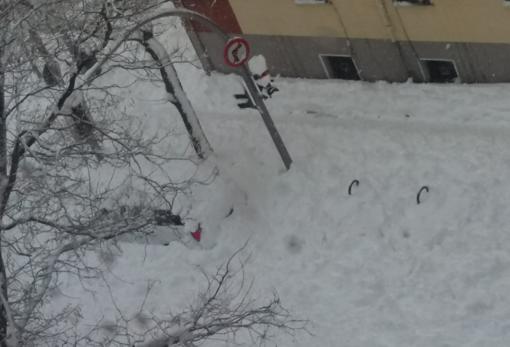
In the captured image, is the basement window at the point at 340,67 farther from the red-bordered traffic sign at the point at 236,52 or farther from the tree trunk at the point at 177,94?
the red-bordered traffic sign at the point at 236,52

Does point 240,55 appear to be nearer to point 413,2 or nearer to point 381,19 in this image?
point 381,19

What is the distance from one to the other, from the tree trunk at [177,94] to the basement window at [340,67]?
3.25 metres

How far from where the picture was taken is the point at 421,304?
15.5m

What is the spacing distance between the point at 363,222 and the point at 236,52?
3.80 meters

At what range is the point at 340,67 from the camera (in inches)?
812

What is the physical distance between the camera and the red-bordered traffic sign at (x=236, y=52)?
1611 cm

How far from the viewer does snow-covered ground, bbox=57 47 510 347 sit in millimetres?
15422

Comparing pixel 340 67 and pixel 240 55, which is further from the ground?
pixel 340 67

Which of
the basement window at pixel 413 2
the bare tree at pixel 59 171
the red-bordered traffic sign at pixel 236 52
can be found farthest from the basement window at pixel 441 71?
the bare tree at pixel 59 171

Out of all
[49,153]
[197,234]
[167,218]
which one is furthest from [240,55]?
[49,153]

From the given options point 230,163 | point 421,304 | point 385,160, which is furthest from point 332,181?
point 421,304

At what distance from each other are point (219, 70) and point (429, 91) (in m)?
5.49

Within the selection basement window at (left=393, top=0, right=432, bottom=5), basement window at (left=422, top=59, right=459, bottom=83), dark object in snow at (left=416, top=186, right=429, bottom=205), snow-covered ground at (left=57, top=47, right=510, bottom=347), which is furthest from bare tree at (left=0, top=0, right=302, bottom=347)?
basement window at (left=422, top=59, right=459, bottom=83)

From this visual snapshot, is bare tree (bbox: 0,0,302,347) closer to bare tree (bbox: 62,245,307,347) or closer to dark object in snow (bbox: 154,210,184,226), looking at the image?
bare tree (bbox: 62,245,307,347)
